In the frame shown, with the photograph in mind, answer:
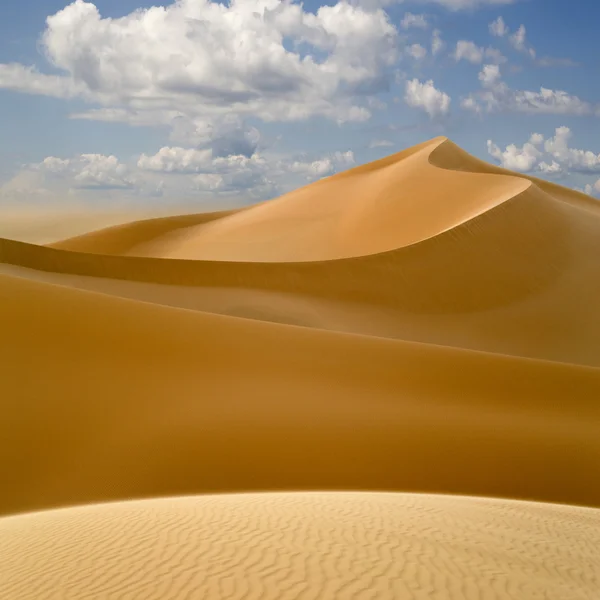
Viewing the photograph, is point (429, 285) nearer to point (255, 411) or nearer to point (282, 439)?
point (255, 411)

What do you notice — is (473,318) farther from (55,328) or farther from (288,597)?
(288,597)

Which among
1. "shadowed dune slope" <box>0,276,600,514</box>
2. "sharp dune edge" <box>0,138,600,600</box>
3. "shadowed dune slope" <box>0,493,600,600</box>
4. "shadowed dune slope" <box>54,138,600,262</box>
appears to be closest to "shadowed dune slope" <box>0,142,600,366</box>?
"sharp dune edge" <box>0,138,600,600</box>

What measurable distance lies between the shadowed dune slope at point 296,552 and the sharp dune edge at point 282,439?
3 cm

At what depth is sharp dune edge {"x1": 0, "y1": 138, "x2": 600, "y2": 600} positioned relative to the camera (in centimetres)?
494

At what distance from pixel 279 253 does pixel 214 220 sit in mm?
12612

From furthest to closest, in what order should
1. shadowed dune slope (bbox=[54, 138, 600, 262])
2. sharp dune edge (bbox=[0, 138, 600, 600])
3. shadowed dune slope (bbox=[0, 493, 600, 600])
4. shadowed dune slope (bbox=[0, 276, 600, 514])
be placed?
shadowed dune slope (bbox=[54, 138, 600, 262]) → shadowed dune slope (bbox=[0, 276, 600, 514]) → sharp dune edge (bbox=[0, 138, 600, 600]) → shadowed dune slope (bbox=[0, 493, 600, 600])

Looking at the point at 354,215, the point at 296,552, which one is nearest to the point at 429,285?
the point at 354,215

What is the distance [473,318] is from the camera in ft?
75.4

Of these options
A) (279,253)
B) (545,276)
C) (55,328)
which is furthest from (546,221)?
(55,328)

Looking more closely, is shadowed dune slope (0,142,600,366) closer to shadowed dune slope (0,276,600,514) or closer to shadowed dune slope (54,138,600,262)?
shadowed dune slope (54,138,600,262)

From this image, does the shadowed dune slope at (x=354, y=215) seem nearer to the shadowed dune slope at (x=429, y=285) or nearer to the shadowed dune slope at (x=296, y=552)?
the shadowed dune slope at (x=429, y=285)

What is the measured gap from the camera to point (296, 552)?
5059mm

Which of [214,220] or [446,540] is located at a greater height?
[214,220]

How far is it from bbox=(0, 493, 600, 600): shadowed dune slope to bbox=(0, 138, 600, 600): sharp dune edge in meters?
0.03
